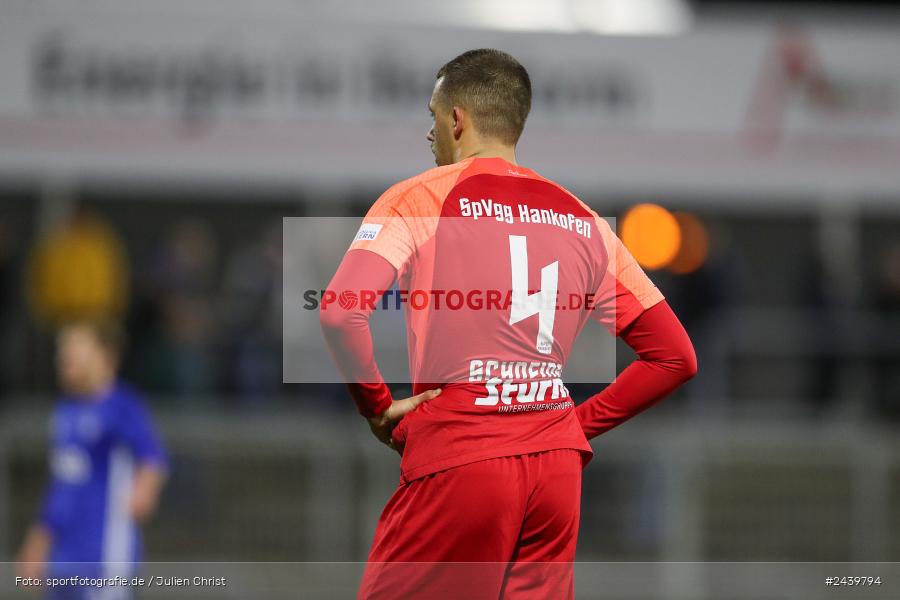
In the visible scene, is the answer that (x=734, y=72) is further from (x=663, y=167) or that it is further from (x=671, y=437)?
(x=671, y=437)

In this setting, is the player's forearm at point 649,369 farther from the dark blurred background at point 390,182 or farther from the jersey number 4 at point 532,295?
the dark blurred background at point 390,182

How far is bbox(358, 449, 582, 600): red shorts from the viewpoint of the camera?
10.3 ft

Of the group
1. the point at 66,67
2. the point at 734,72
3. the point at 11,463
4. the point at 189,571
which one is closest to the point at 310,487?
the point at 189,571

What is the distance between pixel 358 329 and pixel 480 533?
630mm

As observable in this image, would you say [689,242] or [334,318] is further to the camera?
Answer: [689,242]

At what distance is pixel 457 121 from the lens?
332 cm

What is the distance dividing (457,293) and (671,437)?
20.3 ft

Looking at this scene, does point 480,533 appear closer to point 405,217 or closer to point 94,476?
point 405,217

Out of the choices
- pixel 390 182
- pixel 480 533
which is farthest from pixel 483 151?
pixel 390 182

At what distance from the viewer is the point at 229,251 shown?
1417 cm

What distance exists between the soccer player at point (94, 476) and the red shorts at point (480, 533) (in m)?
3.41

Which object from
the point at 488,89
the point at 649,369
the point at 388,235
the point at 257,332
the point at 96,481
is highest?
the point at 488,89

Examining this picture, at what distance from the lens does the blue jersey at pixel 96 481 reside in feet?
20.5

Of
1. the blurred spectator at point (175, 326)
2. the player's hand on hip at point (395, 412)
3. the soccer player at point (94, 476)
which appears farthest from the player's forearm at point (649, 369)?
the blurred spectator at point (175, 326)
